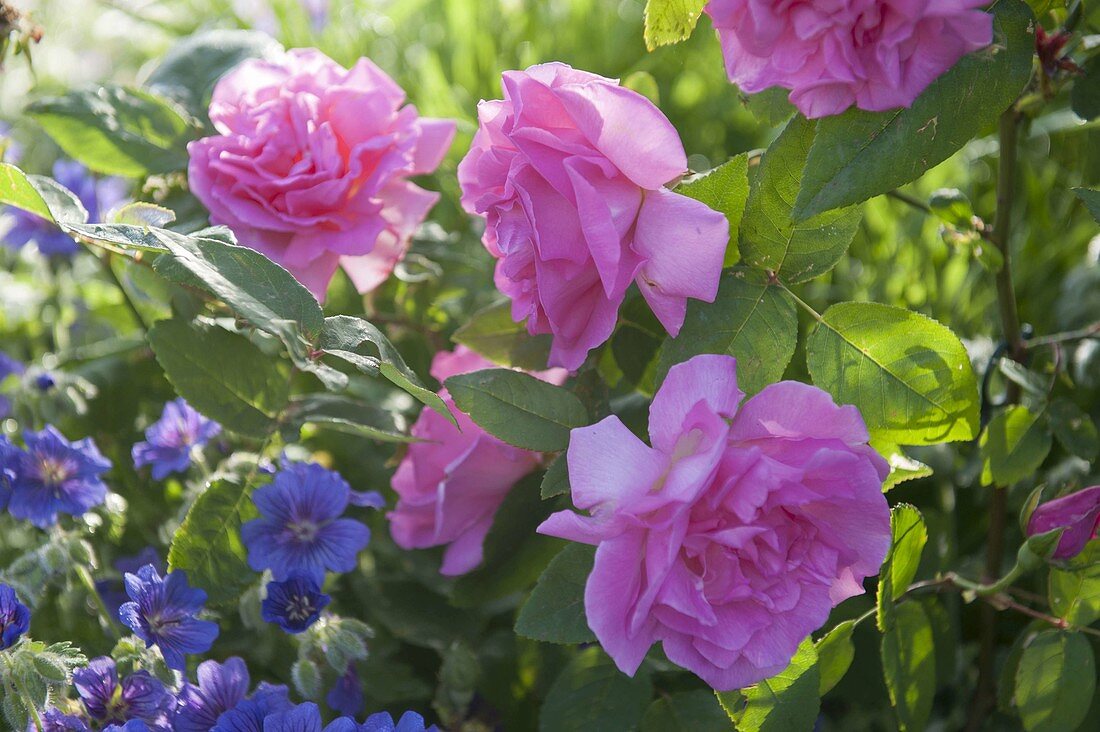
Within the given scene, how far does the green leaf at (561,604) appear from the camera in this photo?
562 mm

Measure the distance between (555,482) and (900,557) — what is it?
208 mm

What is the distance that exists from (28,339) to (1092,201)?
3.32ft

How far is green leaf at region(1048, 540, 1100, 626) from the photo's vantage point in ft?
1.97

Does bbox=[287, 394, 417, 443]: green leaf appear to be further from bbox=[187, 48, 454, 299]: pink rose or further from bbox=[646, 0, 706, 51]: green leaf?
bbox=[646, 0, 706, 51]: green leaf

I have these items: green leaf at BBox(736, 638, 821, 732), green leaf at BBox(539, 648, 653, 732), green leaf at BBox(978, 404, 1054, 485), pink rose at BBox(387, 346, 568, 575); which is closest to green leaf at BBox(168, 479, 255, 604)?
pink rose at BBox(387, 346, 568, 575)

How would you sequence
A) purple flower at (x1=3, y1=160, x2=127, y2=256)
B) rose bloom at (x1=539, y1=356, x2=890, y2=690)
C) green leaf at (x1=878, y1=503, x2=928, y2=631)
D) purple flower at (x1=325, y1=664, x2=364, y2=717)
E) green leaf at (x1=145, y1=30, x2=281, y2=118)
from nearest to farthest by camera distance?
1. rose bloom at (x1=539, y1=356, x2=890, y2=690)
2. green leaf at (x1=878, y1=503, x2=928, y2=631)
3. purple flower at (x1=325, y1=664, x2=364, y2=717)
4. green leaf at (x1=145, y1=30, x2=281, y2=118)
5. purple flower at (x1=3, y1=160, x2=127, y2=256)

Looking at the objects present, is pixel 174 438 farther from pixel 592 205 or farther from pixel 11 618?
pixel 592 205

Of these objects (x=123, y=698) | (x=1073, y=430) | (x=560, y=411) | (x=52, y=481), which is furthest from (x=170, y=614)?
(x=1073, y=430)

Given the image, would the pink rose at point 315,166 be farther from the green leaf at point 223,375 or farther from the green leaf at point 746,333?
the green leaf at point 746,333

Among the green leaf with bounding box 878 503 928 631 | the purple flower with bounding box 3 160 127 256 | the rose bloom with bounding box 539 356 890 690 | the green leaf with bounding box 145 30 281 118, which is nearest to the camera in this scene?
the rose bloom with bounding box 539 356 890 690

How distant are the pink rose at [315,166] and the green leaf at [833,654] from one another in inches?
15.2

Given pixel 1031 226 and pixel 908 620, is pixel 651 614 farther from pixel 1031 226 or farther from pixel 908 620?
pixel 1031 226

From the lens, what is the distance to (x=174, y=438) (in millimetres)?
783

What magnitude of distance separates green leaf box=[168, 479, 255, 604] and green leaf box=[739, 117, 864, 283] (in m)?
0.37
